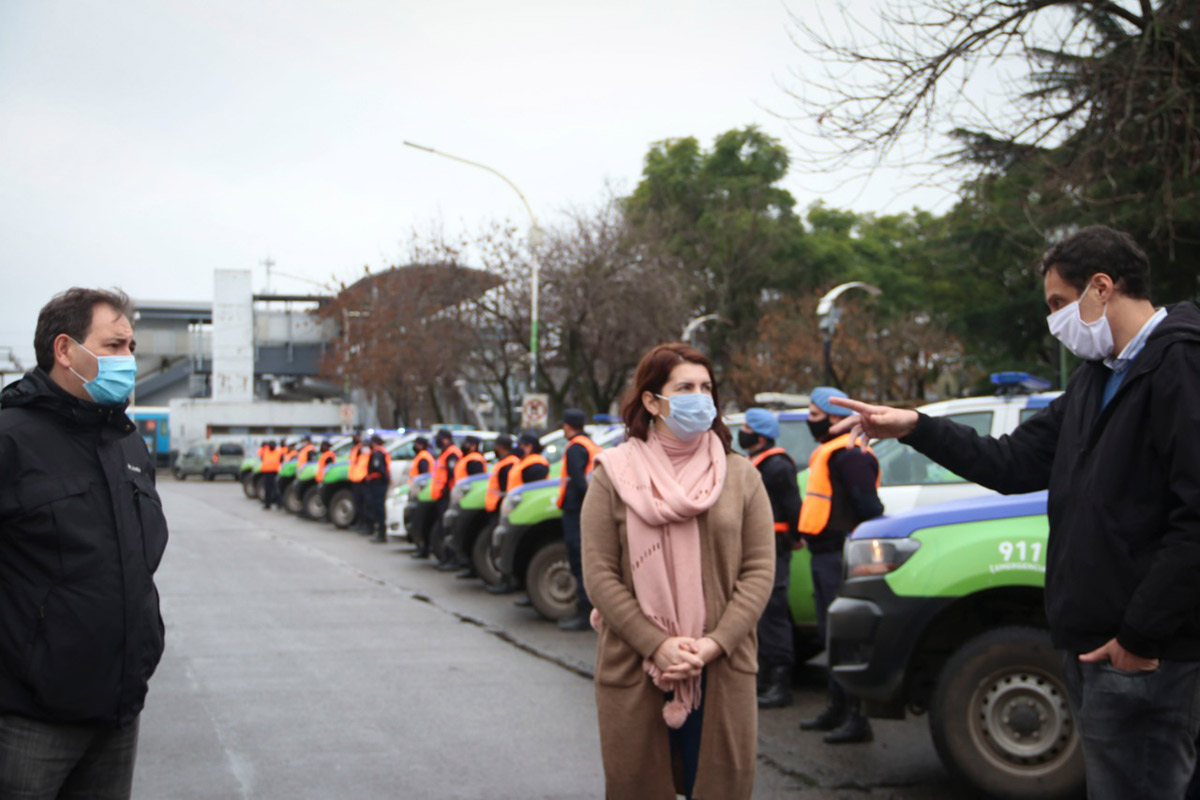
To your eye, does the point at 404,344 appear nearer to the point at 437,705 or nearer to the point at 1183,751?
the point at 437,705

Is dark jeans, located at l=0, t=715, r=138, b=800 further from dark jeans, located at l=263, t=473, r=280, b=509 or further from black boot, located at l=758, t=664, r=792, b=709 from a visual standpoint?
dark jeans, located at l=263, t=473, r=280, b=509

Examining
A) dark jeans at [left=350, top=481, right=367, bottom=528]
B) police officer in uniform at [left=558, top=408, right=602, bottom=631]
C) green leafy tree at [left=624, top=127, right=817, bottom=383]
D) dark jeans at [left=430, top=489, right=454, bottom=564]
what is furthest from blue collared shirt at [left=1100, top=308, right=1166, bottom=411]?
green leafy tree at [left=624, top=127, right=817, bottom=383]

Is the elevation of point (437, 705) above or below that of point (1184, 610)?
below

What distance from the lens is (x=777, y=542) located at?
317 inches

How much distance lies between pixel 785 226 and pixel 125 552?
46158 mm

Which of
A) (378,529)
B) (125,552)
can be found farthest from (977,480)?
(378,529)

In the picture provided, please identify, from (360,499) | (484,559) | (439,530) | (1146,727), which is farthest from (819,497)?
(360,499)

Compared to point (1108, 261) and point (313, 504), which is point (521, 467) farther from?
point (313, 504)

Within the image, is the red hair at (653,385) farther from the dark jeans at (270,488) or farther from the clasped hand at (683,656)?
the dark jeans at (270,488)

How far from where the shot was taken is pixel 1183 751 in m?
3.23

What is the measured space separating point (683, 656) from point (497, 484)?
34.4ft

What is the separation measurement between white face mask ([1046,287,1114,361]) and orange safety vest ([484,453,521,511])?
10340 mm

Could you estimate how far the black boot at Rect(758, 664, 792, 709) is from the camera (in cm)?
811

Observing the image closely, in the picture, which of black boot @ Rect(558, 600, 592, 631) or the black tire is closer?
black boot @ Rect(558, 600, 592, 631)
